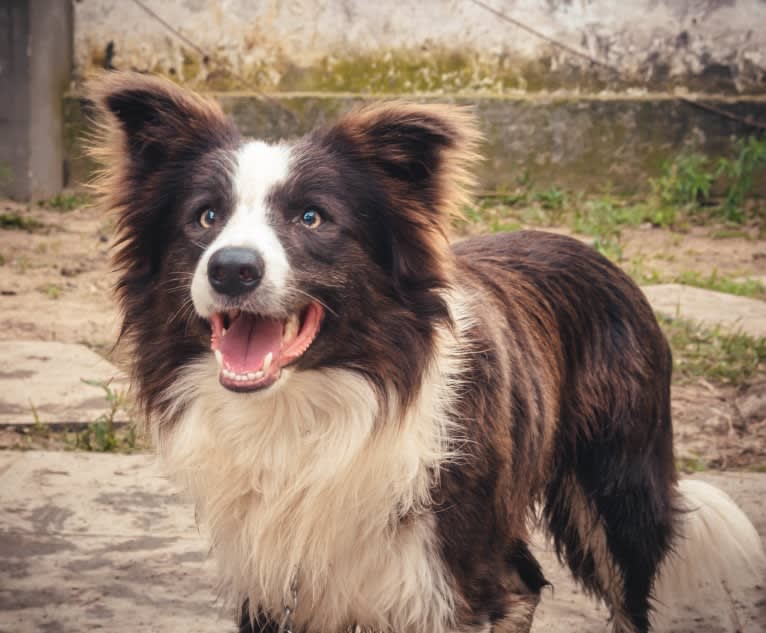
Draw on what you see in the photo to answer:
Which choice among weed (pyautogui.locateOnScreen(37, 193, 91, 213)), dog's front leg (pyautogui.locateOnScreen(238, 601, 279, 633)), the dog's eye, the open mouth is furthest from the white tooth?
weed (pyautogui.locateOnScreen(37, 193, 91, 213))

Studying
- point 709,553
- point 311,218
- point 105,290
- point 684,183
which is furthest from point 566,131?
point 311,218

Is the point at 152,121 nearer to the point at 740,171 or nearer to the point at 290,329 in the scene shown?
the point at 290,329

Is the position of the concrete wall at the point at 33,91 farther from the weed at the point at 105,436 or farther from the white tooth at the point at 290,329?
the white tooth at the point at 290,329

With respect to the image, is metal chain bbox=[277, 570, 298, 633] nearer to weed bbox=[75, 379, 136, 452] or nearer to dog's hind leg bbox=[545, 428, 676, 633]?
dog's hind leg bbox=[545, 428, 676, 633]

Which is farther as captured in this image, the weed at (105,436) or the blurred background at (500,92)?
the blurred background at (500,92)

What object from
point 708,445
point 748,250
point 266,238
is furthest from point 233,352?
point 748,250

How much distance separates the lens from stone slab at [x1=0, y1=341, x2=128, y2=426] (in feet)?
16.7

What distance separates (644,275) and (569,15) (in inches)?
107

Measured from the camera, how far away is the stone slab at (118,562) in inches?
141

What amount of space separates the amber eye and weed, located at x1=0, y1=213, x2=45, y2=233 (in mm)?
5630

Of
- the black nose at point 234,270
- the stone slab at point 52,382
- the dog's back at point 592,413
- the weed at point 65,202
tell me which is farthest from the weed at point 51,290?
the black nose at point 234,270

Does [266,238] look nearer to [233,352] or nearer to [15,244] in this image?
[233,352]

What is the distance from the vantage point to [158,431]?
10.3 ft

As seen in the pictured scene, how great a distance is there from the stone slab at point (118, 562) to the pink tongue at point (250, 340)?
1.05 m
